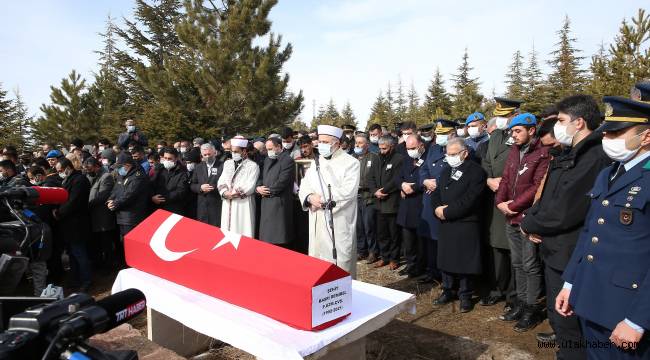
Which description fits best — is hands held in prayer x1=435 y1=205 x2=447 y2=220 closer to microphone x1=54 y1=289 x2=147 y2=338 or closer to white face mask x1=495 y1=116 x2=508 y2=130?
white face mask x1=495 y1=116 x2=508 y2=130

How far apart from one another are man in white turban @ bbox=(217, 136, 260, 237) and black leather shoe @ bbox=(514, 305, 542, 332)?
383cm

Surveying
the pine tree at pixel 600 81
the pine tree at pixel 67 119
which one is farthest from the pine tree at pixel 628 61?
the pine tree at pixel 67 119

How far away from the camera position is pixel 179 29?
63.2ft

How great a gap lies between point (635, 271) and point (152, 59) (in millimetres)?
29136

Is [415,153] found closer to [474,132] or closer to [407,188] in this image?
[407,188]

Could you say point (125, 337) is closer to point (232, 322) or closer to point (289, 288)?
point (232, 322)

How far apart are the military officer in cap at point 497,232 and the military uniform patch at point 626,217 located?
2.72 metres

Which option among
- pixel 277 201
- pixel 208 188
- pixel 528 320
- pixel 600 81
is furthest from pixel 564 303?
pixel 600 81

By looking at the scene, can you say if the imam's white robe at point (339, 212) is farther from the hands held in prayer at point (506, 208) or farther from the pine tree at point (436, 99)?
the pine tree at point (436, 99)

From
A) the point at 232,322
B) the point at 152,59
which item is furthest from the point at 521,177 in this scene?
the point at 152,59

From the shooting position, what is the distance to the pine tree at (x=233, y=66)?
18828 millimetres

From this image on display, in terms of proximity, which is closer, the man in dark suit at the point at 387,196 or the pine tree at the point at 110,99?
the man in dark suit at the point at 387,196

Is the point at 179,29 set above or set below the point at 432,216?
above

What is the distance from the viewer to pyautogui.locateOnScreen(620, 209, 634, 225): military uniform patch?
2309mm
